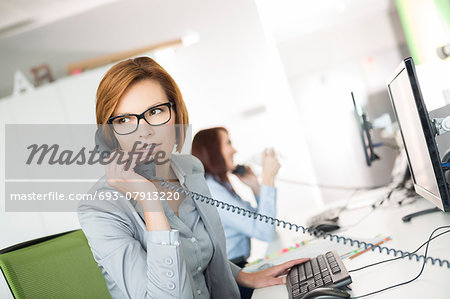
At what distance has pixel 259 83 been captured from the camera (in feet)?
14.0

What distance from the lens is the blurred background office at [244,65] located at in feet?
11.8

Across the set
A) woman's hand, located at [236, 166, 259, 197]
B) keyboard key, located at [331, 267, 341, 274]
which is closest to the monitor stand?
keyboard key, located at [331, 267, 341, 274]

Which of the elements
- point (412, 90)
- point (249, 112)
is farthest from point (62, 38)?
point (412, 90)

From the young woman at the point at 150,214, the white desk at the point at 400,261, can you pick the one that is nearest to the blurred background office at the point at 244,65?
the white desk at the point at 400,261

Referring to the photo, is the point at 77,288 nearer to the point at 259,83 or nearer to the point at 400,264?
the point at 400,264

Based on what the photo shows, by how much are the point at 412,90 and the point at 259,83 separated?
10.5 ft

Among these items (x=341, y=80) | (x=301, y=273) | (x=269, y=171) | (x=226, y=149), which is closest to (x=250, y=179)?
(x=226, y=149)

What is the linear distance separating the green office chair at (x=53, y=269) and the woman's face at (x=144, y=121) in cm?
35

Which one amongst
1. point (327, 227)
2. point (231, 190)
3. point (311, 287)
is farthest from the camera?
point (231, 190)

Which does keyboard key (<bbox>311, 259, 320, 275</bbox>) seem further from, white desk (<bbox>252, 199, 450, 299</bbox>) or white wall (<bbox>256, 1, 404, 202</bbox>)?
white wall (<bbox>256, 1, 404, 202</bbox>)

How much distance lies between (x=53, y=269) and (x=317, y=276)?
731 mm

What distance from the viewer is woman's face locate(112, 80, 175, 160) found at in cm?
133

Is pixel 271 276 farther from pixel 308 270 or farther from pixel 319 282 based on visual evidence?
pixel 319 282

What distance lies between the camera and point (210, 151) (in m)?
2.54
